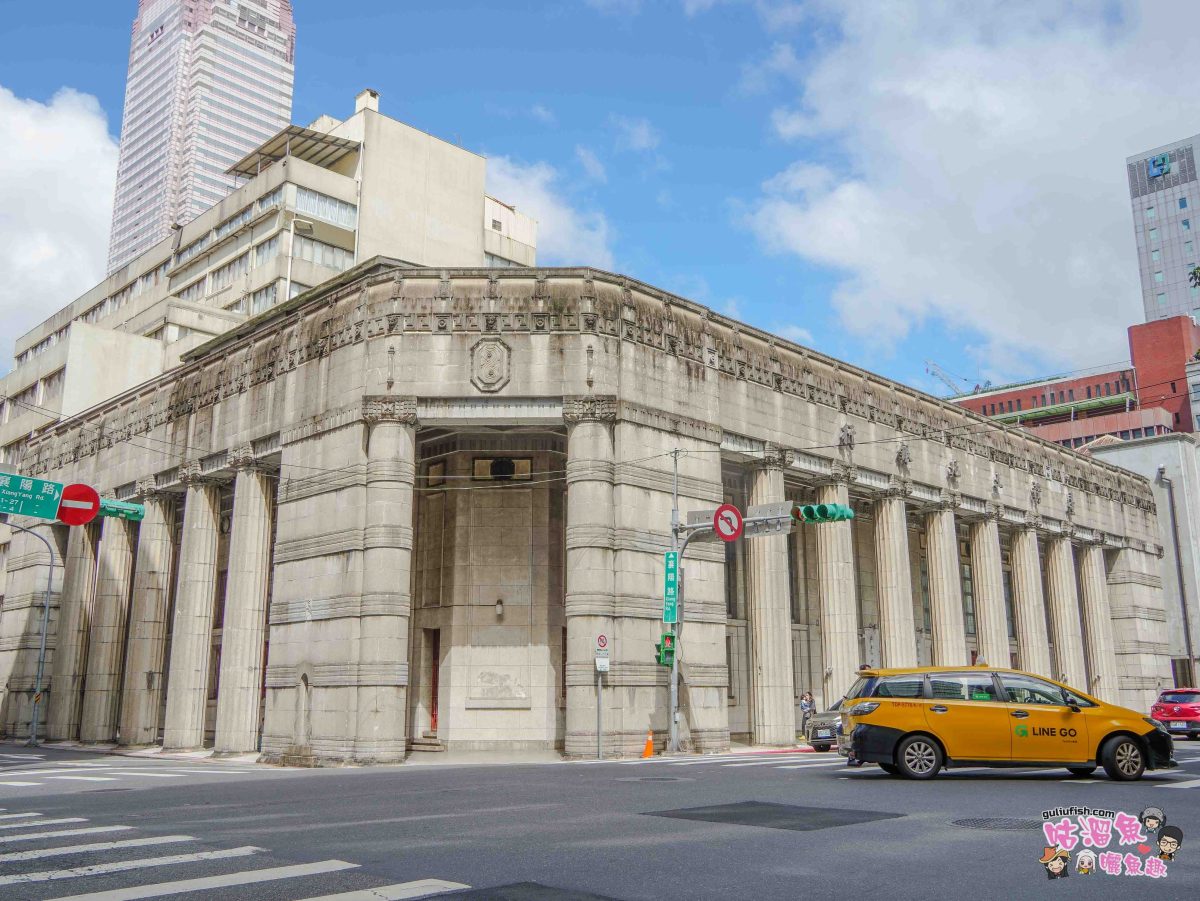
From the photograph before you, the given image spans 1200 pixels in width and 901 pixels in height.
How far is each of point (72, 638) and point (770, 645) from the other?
3279 centimetres

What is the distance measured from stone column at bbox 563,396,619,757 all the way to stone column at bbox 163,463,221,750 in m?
16.2

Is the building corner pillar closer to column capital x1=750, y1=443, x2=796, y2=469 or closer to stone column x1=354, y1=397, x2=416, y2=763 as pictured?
column capital x1=750, y1=443, x2=796, y2=469

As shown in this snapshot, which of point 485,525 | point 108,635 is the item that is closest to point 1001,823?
point 485,525

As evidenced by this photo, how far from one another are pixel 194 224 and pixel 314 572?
55336mm

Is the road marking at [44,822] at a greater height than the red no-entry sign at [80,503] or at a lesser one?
lesser

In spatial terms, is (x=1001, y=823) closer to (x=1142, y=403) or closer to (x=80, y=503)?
(x=80, y=503)

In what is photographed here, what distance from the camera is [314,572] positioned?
109 ft

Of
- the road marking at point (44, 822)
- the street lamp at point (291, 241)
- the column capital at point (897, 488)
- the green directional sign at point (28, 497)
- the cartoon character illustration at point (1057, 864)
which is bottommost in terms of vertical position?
the road marking at point (44, 822)

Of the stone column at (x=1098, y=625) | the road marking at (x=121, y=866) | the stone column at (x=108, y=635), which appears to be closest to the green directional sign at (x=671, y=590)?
the road marking at (x=121, y=866)

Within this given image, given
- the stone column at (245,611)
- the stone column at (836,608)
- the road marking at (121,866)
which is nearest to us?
the road marking at (121,866)

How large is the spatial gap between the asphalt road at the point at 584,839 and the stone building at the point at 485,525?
43.0 ft

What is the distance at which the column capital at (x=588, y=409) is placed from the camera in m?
32.2

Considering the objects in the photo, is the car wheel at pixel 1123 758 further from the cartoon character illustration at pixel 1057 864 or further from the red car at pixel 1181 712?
the red car at pixel 1181 712

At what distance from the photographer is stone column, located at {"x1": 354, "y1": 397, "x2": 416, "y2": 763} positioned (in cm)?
3012
